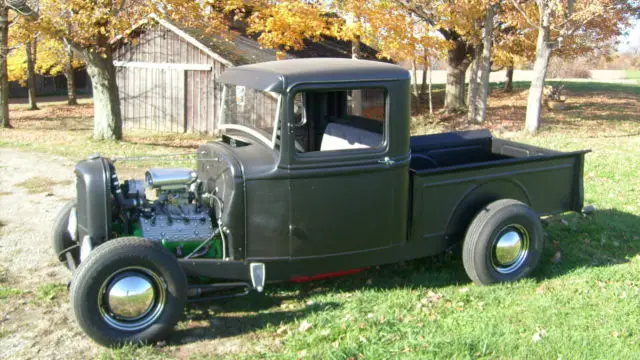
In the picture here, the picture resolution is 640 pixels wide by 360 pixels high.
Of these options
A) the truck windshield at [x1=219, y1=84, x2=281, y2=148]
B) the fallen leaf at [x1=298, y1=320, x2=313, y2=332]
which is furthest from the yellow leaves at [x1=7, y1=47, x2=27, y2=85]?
the fallen leaf at [x1=298, y1=320, x2=313, y2=332]

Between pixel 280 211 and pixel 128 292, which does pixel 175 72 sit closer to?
pixel 280 211

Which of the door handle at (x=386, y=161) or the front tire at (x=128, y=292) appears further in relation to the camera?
the door handle at (x=386, y=161)

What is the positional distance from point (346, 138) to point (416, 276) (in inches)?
57.4

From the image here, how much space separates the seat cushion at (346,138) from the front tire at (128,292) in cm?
184

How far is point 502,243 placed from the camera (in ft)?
17.8

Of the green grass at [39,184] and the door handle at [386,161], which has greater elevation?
the door handle at [386,161]

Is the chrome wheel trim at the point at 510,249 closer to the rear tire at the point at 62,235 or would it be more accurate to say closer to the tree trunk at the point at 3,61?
the rear tire at the point at 62,235

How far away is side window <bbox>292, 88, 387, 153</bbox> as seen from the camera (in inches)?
201

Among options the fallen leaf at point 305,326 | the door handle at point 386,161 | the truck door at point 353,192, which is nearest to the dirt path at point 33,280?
the fallen leaf at point 305,326

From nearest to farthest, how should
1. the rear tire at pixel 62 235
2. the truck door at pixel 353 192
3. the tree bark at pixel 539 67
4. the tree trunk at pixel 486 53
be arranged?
the truck door at pixel 353 192, the rear tire at pixel 62 235, the tree bark at pixel 539 67, the tree trunk at pixel 486 53

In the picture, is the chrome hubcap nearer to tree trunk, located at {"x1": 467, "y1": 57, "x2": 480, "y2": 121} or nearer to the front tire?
A: the front tire

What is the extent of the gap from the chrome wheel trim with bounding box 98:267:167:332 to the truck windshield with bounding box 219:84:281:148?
4.52 feet

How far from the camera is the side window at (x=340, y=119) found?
5105mm

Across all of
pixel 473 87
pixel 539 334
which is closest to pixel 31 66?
pixel 473 87
